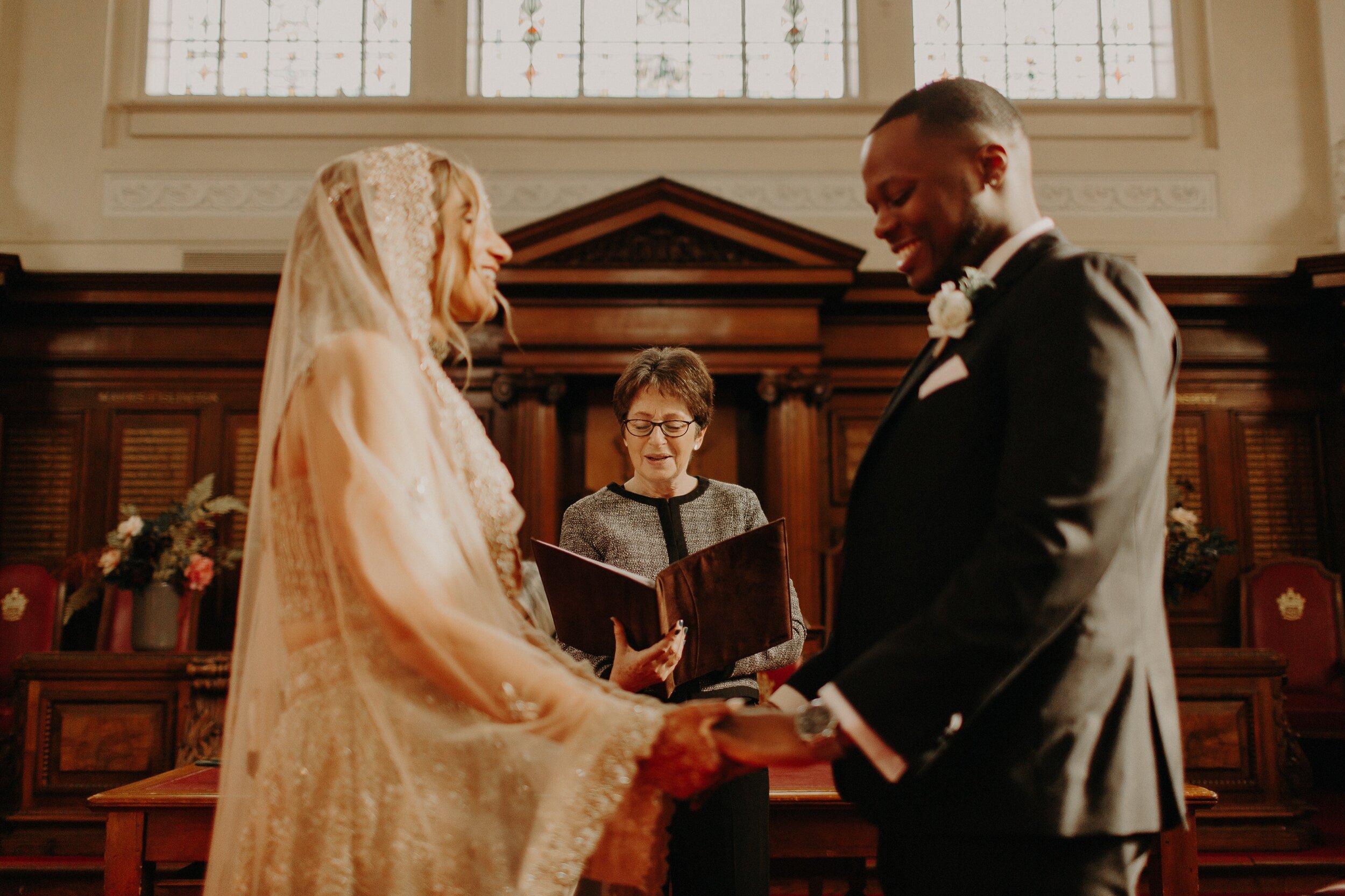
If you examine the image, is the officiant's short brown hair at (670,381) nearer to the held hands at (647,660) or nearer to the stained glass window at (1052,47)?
the held hands at (647,660)

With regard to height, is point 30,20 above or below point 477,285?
above

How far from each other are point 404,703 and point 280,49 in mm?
7062

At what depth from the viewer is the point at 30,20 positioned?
692cm

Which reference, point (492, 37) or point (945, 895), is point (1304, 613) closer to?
point (945, 895)

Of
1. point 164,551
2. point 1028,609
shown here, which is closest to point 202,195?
point 164,551

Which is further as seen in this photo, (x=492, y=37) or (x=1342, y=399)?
(x=492, y=37)

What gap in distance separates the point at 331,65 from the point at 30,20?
2.01 m

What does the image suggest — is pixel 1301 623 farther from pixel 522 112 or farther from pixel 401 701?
pixel 401 701

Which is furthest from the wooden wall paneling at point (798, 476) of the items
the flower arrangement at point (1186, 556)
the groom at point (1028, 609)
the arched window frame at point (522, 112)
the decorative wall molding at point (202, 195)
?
the groom at point (1028, 609)

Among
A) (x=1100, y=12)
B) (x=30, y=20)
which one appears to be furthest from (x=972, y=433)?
(x=30, y=20)

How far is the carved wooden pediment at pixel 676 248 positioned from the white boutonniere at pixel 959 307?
175 inches

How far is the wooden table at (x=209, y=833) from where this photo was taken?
2240 mm

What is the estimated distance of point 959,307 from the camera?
1381 mm

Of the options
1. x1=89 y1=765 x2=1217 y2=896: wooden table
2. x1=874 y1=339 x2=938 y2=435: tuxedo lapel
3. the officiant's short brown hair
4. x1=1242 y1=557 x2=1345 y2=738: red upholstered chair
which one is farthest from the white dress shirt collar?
x1=1242 y1=557 x2=1345 y2=738: red upholstered chair
